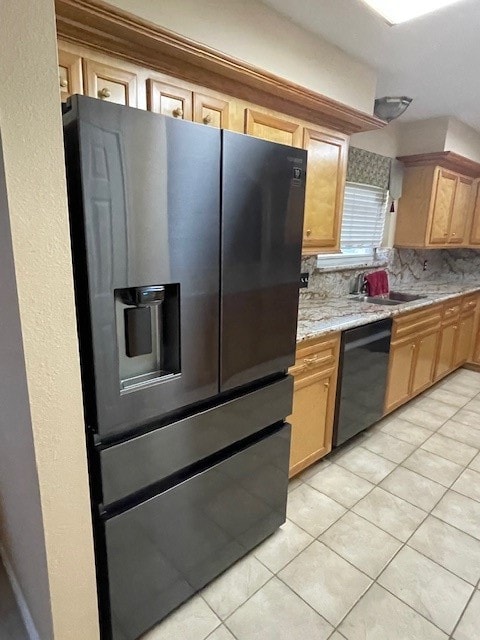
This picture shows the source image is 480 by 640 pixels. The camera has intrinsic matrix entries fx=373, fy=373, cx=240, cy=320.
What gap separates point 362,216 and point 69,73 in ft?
8.72

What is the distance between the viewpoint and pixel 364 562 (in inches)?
68.7

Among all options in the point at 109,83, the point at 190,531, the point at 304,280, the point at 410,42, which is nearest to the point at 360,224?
the point at 304,280

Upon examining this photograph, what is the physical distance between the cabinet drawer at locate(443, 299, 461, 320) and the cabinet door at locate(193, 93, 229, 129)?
105 inches

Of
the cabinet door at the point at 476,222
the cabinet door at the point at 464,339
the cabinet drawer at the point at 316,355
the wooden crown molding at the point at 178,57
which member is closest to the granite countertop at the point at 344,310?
the cabinet drawer at the point at 316,355

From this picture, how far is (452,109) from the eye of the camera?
10.2ft

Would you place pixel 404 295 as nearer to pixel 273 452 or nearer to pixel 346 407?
pixel 346 407

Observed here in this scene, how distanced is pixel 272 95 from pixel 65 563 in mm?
2068

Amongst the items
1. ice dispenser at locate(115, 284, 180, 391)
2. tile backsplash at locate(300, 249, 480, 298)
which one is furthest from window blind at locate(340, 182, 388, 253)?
ice dispenser at locate(115, 284, 180, 391)

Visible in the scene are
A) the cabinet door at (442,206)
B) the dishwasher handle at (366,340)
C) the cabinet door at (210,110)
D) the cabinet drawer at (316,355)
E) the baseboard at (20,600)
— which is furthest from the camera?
the cabinet door at (442,206)

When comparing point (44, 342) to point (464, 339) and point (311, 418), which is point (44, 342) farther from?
point (464, 339)

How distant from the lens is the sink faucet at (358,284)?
132 inches

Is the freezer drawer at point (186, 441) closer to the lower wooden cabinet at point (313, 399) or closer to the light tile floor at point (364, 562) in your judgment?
the lower wooden cabinet at point (313, 399)

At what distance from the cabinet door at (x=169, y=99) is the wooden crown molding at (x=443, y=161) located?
8.80ft

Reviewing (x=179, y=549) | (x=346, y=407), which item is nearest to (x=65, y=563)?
(x=179, y=549)
